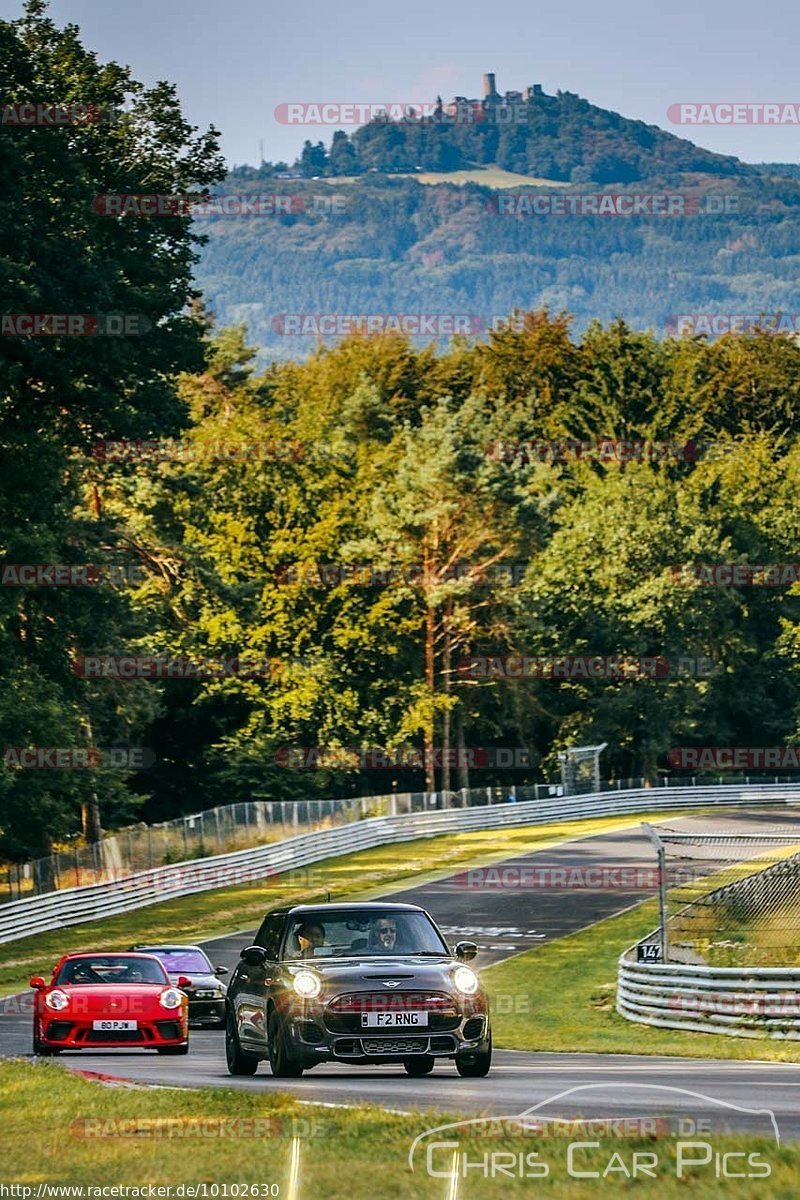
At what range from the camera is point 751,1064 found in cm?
1952

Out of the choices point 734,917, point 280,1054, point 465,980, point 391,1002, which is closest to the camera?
point 391,1002

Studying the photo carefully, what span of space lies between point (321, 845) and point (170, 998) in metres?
40.9

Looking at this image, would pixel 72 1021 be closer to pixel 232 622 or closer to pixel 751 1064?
pixel 751 1064

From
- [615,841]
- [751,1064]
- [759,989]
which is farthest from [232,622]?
[751,1064]

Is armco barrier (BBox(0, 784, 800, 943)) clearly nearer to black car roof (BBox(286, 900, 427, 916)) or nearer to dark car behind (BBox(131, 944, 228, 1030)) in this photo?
dark car behind (BBox(131, 944, 228, 1030))

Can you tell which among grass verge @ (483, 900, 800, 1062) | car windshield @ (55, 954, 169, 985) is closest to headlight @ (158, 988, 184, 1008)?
car windshield @ (55, 954, 169, 985)

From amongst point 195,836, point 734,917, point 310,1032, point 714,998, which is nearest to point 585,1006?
point 734,917

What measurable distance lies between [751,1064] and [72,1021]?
700 centimetres

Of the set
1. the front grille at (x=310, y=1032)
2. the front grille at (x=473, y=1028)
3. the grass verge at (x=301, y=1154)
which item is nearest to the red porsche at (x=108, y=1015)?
the front grille at (x=310, y=1032)

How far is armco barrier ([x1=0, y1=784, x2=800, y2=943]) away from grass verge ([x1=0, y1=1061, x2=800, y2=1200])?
3014 cm

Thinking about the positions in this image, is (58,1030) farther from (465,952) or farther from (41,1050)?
(465,952)

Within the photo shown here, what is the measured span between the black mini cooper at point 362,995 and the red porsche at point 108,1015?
145 inches

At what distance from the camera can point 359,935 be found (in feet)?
56.2

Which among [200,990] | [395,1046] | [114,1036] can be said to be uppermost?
[395,1046]
